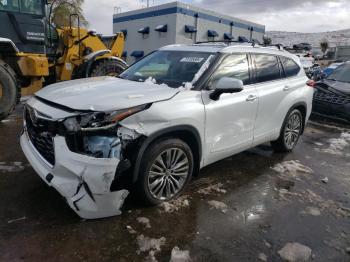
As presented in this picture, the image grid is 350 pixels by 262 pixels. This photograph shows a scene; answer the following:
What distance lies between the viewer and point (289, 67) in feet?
18.2

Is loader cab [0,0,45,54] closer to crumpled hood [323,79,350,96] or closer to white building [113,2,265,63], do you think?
crumpled hood [323,79,350,96]

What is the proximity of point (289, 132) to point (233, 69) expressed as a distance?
193 centimetres

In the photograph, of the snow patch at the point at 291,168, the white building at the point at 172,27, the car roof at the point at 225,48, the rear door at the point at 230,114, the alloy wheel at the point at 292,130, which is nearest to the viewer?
the rear door at the point at 230,114

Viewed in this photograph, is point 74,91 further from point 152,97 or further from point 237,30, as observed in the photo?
point 237,30

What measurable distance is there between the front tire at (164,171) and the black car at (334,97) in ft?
A: 20.1

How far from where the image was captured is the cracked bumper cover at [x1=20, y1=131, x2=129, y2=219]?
2.98 metres

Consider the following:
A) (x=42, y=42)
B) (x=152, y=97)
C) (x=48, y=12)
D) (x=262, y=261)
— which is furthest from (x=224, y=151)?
(x=48, y=12)

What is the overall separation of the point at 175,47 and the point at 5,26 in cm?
452

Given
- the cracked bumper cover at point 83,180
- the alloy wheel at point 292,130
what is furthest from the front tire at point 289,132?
the cracked bumper cover at point 83,180

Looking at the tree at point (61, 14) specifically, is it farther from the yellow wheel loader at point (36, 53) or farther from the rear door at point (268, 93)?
the rear door at point (268, 93)

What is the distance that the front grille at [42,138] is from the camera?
126 inches

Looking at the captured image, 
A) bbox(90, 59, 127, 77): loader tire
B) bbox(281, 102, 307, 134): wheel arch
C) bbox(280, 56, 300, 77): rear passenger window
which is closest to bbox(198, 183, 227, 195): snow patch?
bbox(281, 102, 307, 134): wheel arch

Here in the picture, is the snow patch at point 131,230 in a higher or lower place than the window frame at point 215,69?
lower

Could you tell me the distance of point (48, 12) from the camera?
8211mm
